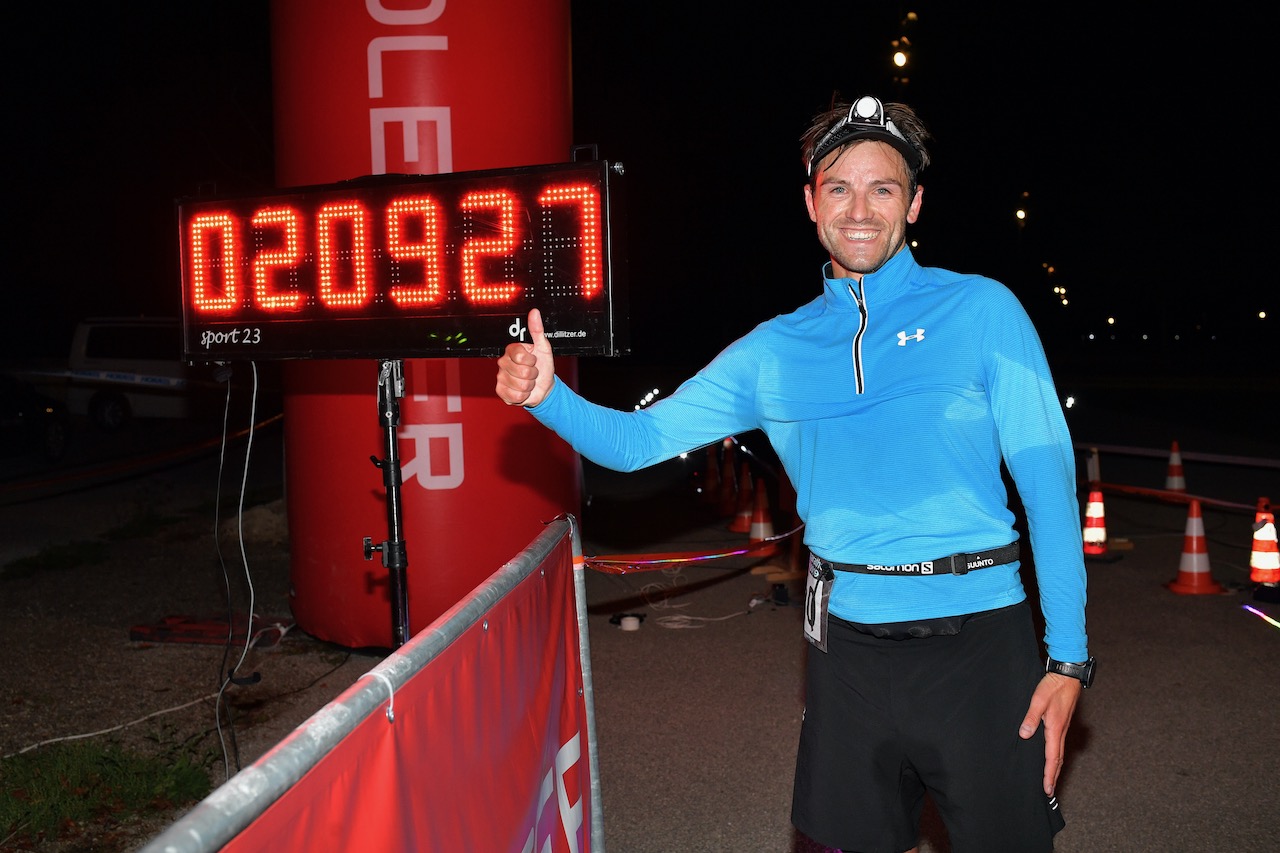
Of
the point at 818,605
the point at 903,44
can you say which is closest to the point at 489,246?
the point at 818,605

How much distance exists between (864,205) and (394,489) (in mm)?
2412

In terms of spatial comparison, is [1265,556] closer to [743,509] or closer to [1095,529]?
[1095,529]

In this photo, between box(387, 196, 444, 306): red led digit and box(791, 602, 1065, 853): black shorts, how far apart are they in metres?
2.19

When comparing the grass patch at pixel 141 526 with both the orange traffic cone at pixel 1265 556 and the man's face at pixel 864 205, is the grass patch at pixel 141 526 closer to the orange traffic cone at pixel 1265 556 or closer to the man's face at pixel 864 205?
the orange traffic cone at pixel 1265 556

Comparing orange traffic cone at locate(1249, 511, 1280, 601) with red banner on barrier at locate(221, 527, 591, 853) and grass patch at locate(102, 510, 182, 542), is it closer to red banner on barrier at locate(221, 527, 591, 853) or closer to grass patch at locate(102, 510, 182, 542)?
red banner on barrier at locate(221, 527, 591, 853)

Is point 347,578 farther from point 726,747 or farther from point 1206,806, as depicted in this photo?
point 1206,806

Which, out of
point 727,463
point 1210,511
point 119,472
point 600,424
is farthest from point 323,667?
point 1210,511

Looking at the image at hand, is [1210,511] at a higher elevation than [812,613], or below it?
below

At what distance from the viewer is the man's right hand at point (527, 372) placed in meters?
2.71

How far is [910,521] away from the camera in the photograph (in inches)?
107

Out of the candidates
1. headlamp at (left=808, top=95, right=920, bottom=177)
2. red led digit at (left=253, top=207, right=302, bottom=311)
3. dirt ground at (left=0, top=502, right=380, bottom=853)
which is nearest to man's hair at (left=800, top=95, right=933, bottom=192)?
headlamp at (left=808, top=95, right=920, bottom=177)

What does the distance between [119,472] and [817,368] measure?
43.1 feet

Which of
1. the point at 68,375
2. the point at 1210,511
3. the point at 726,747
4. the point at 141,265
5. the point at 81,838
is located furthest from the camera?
the point at 141,265

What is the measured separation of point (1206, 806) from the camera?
4680 mm
